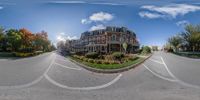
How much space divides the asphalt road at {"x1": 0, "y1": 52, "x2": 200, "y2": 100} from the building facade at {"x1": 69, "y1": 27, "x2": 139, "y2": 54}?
0.26 meters

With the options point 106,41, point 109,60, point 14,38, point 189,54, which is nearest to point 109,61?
point 109,60

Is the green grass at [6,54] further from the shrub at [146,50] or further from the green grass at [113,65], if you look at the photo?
the shrub at [146,50]

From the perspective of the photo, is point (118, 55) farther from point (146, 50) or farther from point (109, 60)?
point (146, 50)

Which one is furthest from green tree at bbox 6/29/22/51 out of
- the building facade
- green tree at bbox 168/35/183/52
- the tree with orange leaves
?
green tree at bbox 168/35/183/52

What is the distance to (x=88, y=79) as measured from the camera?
303 centimetres

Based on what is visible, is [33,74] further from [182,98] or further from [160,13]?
[182,98]

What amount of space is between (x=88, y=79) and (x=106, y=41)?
0.61 metres

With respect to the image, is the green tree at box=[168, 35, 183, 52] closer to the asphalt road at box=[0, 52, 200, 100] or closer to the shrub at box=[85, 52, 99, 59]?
the asphalt road at box=[0, 52, 200, 100]

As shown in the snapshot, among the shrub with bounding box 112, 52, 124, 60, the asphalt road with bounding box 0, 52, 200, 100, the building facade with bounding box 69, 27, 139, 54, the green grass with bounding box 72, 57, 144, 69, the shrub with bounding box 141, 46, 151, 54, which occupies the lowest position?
the asphalt road with bounding box 0, 52, 200, 100

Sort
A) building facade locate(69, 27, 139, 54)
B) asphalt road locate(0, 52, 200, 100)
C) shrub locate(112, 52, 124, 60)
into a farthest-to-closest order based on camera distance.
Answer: asphalt road locate(0, 52, 200, 100) < shrub locate(112, 52, 124, 60) < building facade locate(69, 27, 139, 54)

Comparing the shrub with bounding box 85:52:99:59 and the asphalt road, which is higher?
the shrub with bounding box 85:52:99:59

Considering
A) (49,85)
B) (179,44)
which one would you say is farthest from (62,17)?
(179,44)

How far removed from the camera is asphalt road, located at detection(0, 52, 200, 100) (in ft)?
9.64

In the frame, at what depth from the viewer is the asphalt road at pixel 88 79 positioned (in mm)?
2938
